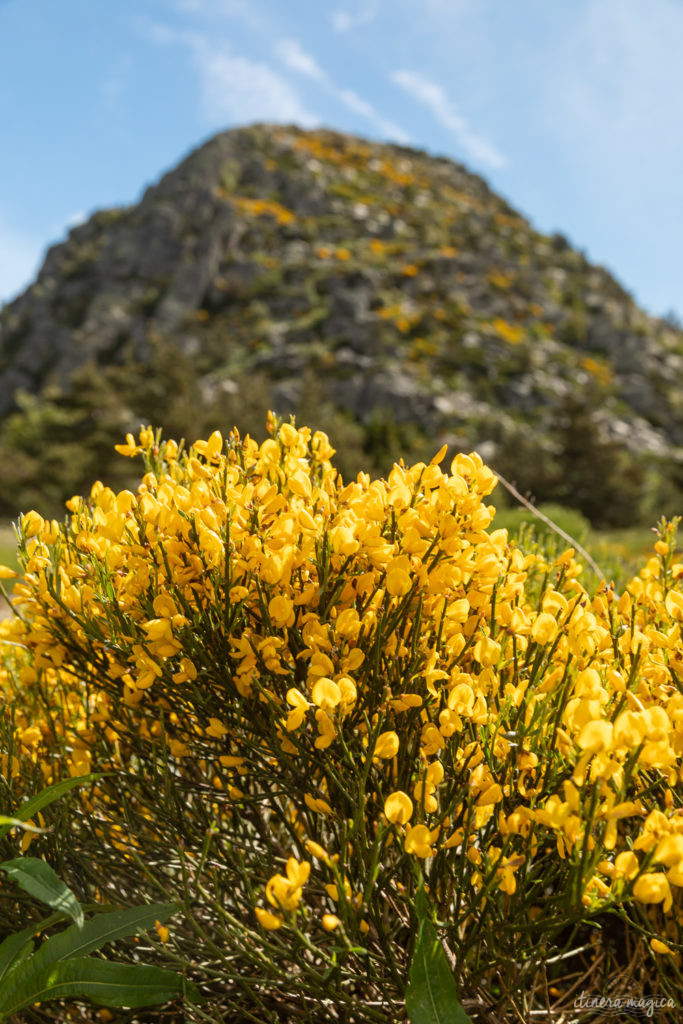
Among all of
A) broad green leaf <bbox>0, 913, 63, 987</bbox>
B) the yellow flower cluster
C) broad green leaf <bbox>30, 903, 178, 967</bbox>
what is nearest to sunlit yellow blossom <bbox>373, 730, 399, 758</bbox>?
the yellow flower cluster

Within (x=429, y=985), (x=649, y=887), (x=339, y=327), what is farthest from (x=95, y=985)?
(x=339, y=327)

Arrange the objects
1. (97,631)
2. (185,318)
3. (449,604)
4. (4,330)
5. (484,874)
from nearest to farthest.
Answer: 1. (484,874)
2. (449,604)
3. (97,631)
4. (185,318)
5. (4,330)

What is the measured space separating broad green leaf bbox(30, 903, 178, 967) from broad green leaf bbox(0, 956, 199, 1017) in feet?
0.08

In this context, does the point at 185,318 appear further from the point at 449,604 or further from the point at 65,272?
the point at 449,604

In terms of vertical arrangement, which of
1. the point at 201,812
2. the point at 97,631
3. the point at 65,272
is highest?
the point at 65,272

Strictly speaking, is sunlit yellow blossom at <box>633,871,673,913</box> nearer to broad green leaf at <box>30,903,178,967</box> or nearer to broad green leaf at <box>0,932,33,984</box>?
broad green leaf at <box>30,903,178,967</box>

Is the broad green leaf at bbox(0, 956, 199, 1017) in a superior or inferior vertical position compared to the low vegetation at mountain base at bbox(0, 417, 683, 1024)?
inferior

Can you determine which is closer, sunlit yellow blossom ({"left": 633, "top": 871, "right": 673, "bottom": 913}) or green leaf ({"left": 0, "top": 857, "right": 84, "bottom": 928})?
sunlit yellow blossom ({"left": 633, "top": 871, "right": 673, "bottom": 913})

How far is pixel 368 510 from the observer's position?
3.62 ft

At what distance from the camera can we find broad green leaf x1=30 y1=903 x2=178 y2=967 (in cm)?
99

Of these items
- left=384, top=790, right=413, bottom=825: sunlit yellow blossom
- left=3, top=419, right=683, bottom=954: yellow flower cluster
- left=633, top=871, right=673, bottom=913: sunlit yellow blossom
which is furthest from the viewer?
left=3, top=419, right=683, bottom=954: yellow flower cluster

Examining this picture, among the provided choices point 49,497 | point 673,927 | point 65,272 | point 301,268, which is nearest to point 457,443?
point 49,497

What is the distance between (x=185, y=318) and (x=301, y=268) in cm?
827

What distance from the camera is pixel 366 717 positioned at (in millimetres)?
920
